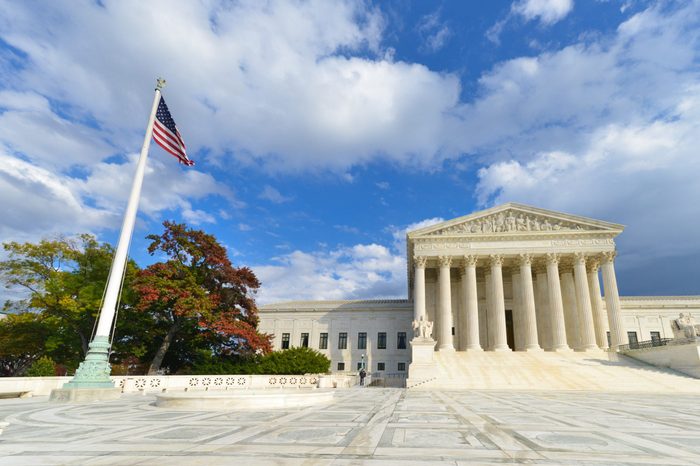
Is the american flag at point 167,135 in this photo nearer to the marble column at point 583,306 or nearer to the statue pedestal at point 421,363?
the statue pedestal at point 421,363

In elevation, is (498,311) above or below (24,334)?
above

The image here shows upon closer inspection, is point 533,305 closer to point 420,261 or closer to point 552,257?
point 552,257

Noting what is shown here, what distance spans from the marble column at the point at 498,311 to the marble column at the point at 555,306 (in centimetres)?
501

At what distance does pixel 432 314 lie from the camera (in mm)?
50938

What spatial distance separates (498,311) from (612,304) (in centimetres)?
1198

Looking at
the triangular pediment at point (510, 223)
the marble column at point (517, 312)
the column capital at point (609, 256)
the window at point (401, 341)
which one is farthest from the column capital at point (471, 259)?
the window at point (401, 341)

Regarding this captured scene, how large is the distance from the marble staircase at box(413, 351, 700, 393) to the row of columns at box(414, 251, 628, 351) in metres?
2.73

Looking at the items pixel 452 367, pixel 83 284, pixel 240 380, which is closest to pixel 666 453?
pixel 240 380

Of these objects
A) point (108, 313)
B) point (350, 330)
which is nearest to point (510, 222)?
point (350, 330)

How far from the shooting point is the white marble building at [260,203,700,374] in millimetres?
42500

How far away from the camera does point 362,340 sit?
55.6 metres

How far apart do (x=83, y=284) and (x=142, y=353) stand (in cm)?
Result: 795

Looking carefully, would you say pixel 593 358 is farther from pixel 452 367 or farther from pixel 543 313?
pixel 452 367

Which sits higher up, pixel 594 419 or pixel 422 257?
pixel 422 257
